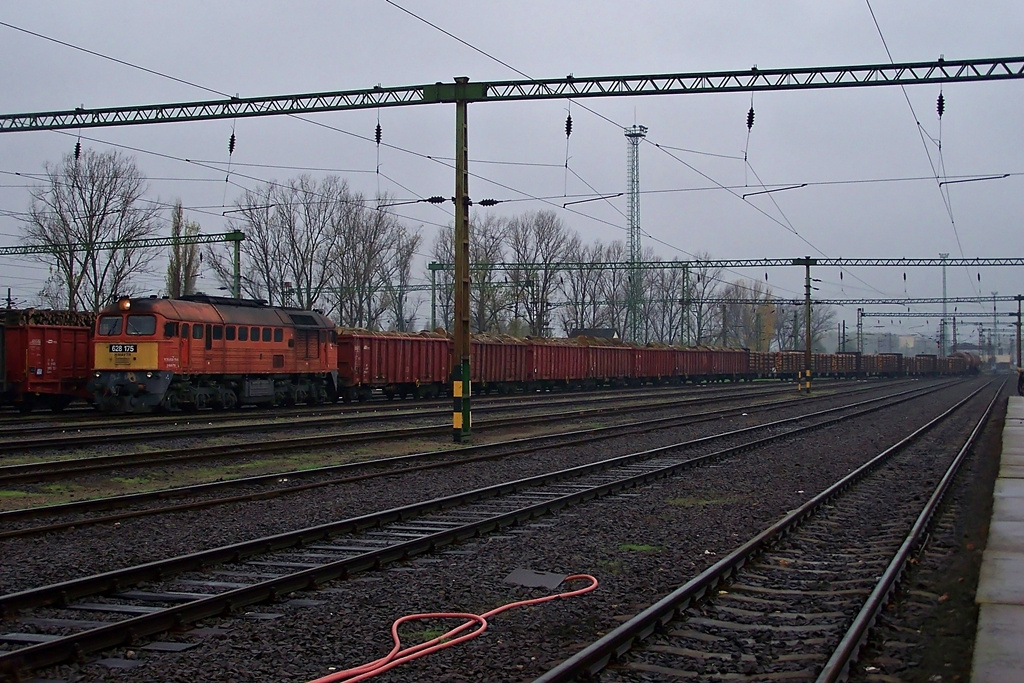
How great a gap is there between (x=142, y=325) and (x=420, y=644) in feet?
70.9

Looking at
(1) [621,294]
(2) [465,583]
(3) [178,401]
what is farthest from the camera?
(1) [621,294]

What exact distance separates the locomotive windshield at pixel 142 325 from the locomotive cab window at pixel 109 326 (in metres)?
0.40

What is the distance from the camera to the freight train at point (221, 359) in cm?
2550

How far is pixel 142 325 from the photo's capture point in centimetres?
2541

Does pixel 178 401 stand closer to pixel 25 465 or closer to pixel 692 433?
pixel 25 465

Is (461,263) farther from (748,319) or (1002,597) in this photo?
(748,319)

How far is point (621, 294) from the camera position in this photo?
3159 inches

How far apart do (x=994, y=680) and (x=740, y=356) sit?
69506 mm

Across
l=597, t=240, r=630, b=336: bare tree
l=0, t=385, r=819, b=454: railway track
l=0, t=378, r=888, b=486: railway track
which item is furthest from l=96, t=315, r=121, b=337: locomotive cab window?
l=597, t=240, r=630, b=336: bare tree

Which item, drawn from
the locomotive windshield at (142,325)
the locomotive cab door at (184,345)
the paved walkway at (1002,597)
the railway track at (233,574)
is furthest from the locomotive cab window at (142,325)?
the paved walkway at (1002,597)

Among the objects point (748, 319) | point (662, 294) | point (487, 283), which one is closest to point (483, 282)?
point (487, 283)

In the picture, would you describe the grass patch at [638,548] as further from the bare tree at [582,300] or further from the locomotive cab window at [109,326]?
the bare tree at [582,300]

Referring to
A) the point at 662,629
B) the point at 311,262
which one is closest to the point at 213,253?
the point at 311,262

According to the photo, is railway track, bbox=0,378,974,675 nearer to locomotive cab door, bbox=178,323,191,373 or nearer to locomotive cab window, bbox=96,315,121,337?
locomotive cab door, bbox=178,323,191,373
